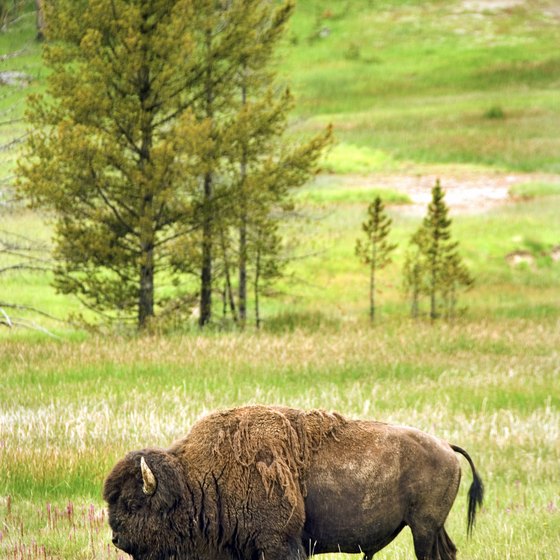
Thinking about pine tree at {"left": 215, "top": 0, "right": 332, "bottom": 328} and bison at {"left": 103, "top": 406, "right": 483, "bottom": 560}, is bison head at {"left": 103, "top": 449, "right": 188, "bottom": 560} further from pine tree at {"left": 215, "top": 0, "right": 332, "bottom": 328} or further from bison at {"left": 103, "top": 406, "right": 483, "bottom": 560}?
pine tree at {"left": 215, "top": 0, "right": 332, "bottom": 328}

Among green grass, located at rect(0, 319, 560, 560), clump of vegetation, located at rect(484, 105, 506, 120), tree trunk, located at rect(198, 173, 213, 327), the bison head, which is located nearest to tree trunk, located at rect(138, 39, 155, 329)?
tree trunk, located at rect(198, 173, 213, 327)

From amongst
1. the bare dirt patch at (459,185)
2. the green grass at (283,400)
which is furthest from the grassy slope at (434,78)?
the green grass at (283,400)

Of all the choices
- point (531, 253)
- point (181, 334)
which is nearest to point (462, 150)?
point (531, 253)

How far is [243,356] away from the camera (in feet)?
44.2

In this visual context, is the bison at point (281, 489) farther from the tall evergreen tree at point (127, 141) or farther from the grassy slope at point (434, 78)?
the grassy slope at point (434, 78)

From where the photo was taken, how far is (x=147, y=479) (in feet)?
15.1

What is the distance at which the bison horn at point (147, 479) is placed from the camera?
4559 millimetres

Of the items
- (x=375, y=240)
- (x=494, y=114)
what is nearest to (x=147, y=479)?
(x=375, y=240)

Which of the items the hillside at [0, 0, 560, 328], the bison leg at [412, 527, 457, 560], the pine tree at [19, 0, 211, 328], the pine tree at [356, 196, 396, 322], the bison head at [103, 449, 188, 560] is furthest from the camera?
the hillside at [0, 0, 560, 328]

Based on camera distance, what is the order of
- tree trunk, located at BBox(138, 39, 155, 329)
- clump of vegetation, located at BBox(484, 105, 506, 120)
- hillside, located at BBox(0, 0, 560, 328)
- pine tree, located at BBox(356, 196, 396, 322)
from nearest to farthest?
tree trunk, located at BBox(138, 39, 155, 329) < pine tree, located at BBox(356, 196, 396, 322) < hillside, located at BBox(0, 0, 560, 328) < clump of vegetation, located at BBox(484, 105, 506, 120)

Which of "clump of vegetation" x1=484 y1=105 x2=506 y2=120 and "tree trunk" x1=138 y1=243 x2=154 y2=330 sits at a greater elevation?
"clump of vegetation" x1=484 y1=105 x2=506 y2=120

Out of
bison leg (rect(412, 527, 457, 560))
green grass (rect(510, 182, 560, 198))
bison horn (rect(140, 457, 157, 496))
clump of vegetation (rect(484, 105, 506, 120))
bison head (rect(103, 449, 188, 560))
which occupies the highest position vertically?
clump of vegetation (rect(484, 105, 506, 120))

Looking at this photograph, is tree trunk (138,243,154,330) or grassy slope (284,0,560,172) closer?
tree trunk (138,243,154,330)

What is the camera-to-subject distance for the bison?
15.5 ft
